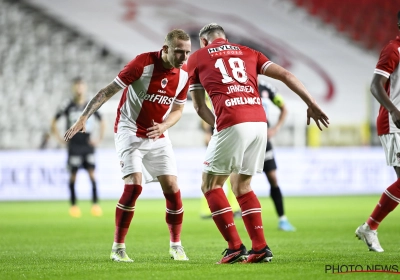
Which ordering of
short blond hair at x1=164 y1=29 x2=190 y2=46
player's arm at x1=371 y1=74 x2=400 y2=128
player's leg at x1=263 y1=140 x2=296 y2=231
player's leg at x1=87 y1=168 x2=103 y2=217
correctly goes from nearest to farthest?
short blond hair at x1=164 y1=29 x2=190 y2=46, player's arm at x1=371 y1=74 x2=400 y2=128, player's leg at x1=263 y1=140 x2=296 y2=231, player's leg at x1=87 y1=168 x2=103 y2=217

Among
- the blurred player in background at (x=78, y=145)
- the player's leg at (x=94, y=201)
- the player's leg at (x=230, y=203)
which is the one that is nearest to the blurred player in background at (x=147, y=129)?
the player's leg at (x=230, y=203)

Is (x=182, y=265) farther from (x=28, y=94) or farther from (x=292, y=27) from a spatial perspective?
(x=292, y=27)

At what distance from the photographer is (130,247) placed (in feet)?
26.5

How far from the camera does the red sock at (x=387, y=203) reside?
23.9ft

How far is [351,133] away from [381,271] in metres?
17.9

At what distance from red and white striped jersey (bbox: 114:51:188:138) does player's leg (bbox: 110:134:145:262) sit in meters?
0.15

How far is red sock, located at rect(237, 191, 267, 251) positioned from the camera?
6238mm

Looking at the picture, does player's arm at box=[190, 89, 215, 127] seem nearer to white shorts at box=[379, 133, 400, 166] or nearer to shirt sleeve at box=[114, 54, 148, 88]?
shirt sleeve at box=[114, 54, 148, 88]

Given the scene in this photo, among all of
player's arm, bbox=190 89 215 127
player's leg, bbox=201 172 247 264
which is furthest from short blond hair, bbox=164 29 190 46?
player's leg, bbox=201 172 247 264

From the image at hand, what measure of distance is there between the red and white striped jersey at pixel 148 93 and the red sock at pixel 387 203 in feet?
7.43

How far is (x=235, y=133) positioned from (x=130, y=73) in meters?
1.18

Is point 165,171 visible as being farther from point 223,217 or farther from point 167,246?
point 167,246

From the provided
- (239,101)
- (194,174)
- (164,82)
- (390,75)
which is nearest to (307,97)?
(239,101)

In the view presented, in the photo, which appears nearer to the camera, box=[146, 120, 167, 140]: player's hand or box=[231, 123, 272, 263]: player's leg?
box=[231, 123, 272, 263]: player's leg
